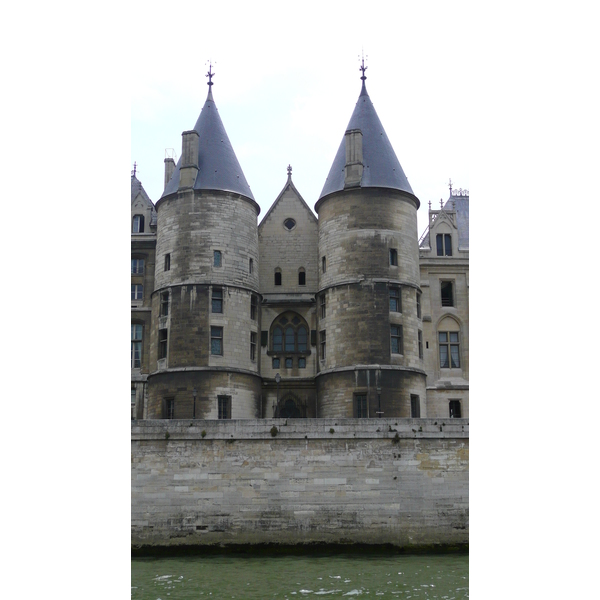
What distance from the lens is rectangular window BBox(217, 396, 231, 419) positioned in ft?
90.7

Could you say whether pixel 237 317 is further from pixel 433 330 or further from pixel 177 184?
pixel 433 330

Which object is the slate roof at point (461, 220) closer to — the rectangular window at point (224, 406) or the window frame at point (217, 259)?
the window frame at point (217, 259)

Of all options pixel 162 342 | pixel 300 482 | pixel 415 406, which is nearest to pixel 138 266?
pixel 162 342

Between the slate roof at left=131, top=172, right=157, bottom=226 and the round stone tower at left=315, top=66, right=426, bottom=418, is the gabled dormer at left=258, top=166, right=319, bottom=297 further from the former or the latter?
the slate roof at left=131, top=172, right=157, bottom=226

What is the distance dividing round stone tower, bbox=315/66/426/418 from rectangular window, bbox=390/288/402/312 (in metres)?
0.04

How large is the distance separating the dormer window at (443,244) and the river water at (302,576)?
52.2ft

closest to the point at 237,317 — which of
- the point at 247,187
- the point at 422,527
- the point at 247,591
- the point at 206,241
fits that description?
the point at 206,241

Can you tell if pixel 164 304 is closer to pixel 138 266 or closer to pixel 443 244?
pixel 138 266

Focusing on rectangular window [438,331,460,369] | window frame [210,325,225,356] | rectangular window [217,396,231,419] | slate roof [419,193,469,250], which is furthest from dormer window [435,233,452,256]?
rectangular window [217,396,231,419]

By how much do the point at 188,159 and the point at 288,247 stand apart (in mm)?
6241

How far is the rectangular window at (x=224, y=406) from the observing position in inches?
1089

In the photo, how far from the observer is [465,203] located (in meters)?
37.1

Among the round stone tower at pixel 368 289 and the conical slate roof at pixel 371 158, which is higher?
the conical slate roof at pixel 371 158

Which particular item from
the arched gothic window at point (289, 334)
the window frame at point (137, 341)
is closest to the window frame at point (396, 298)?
the arched gothic window at point (289, 334)
